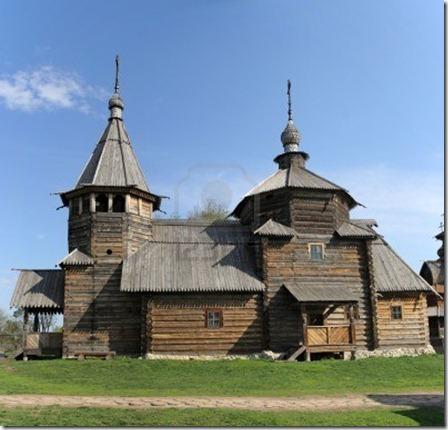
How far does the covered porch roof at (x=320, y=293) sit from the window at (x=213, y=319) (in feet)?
11.6

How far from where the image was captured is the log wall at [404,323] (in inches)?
1042

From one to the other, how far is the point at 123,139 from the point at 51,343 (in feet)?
38.3

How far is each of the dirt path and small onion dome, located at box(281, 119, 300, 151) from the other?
61.1ft

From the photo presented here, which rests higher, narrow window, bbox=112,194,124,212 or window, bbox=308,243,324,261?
narrow window, bbox=112,194,124,212

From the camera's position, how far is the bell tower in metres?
24.1

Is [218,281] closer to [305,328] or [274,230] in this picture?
[274,230]

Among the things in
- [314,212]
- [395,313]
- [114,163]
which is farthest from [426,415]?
[114,163]

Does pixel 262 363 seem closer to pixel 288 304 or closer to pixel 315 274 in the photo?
pixel 288 304

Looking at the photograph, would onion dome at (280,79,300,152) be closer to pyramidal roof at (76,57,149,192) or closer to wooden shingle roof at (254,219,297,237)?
wooden shingle roof at (254,219,297,237)

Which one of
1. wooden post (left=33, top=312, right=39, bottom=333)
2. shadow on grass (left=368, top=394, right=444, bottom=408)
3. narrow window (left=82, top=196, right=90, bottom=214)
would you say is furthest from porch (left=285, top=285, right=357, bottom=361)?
wooden post (left=33, top=312, right=39, bottom=333)

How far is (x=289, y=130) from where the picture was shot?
31406 mm

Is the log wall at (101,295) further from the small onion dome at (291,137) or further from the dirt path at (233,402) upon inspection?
the small onion dome at (291,137)

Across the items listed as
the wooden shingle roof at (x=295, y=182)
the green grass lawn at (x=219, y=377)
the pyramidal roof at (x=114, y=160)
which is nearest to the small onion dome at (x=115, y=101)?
the pyramidal roof at (x=114, y=160)

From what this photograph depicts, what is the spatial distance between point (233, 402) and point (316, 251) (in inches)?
545
